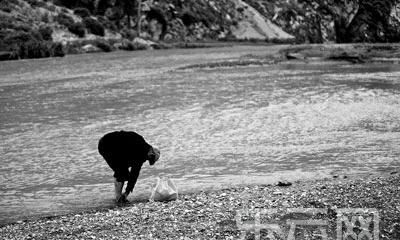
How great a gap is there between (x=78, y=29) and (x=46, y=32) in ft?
31.1

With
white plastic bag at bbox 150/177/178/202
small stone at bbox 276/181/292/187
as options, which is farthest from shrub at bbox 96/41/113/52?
white plastic bag at bbox 150/177/178/202

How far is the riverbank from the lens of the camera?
9289 millimetres

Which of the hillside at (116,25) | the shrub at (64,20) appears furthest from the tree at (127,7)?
the shrub at (64,20)

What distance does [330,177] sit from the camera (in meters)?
14.1

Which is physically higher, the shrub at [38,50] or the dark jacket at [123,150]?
the dark jacket at [123,150]

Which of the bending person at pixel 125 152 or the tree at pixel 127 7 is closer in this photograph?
the bending person at pixel 125 152

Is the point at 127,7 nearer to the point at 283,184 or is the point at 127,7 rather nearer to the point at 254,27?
the point at 254,27

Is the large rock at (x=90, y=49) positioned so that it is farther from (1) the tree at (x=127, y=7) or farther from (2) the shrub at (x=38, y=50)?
(1) the tree at (x=127, y=7)

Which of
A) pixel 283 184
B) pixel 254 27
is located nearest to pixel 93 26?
pixel 254 27

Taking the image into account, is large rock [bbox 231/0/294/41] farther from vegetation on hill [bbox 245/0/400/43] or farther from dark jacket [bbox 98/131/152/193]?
dark jacket [bbox 98/131/152/193]

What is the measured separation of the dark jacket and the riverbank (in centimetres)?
79

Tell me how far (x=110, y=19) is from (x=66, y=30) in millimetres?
23199

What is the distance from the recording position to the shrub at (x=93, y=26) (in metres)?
86.4

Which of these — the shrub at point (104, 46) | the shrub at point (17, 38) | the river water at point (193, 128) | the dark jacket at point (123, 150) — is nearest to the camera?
the dark jacket at point (123, 150)
